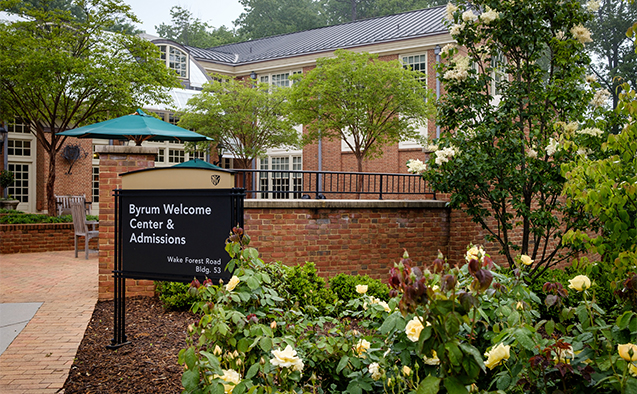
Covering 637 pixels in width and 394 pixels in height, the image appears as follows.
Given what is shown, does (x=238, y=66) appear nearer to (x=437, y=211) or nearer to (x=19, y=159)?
(x=19, y=159)

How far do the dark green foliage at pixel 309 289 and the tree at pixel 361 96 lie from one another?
1085 cm

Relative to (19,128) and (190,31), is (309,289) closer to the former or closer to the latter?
(19,128)

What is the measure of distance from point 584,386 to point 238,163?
26.1m

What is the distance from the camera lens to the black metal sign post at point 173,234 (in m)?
4.02

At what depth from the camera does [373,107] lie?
1644 cm

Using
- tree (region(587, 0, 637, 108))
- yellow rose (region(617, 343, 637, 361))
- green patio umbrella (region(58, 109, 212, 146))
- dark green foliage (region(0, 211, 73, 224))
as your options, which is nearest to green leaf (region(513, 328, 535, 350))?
yellow rose (region(617, 343, 637, 361))

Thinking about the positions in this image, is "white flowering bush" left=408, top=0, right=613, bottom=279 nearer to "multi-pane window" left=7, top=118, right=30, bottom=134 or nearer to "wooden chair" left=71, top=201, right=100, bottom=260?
"wooden chair" left=71, top=201, right=100, bottom=260

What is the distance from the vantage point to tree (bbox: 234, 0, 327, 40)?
45.8 meters

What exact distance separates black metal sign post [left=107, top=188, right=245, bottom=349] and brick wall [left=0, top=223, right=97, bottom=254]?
8.62m

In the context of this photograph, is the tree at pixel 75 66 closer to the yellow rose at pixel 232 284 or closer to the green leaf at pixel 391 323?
the yellow rose at pixel 232 284

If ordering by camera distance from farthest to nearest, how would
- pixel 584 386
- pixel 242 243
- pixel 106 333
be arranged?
pixel 106 333 < pixel 242 243 < pixel 584 386

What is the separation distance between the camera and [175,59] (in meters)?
26.1

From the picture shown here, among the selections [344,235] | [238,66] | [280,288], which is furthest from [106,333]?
[238,66]

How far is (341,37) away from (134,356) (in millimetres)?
25153
